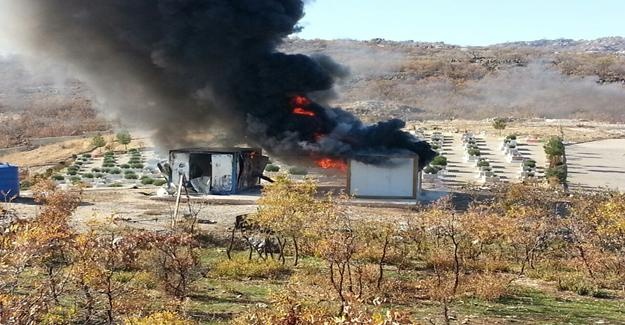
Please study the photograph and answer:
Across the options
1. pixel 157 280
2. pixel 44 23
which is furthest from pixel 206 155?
pixel 157 280

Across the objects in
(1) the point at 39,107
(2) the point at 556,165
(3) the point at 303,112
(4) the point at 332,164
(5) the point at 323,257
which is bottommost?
(5) the point at 323,257

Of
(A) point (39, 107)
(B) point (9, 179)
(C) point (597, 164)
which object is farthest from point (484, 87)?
(B) point (9, 179)

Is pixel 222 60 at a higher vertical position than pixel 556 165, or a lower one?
higher

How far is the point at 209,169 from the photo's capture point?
36.1 meters

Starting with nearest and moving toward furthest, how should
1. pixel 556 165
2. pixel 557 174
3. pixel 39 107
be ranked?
pixel 557 174
pixel 556 165
pixel 39 107

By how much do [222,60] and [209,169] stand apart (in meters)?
5.73

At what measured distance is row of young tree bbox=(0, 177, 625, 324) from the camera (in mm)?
14227

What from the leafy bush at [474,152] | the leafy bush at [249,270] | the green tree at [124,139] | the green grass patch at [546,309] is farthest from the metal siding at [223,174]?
the green tree at [124,139]

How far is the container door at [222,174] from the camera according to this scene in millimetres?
35156

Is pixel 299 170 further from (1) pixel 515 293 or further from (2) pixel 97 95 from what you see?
(1) pixel 515 293

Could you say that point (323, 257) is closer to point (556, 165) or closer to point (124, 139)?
point (556, 165)

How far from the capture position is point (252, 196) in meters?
35.0

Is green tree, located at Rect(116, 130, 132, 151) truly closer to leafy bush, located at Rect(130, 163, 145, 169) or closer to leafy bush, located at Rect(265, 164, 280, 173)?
leafy bush, located at Rect(130, 163, 145, 169)

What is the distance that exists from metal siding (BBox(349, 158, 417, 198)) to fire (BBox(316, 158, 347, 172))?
204 centimetres
